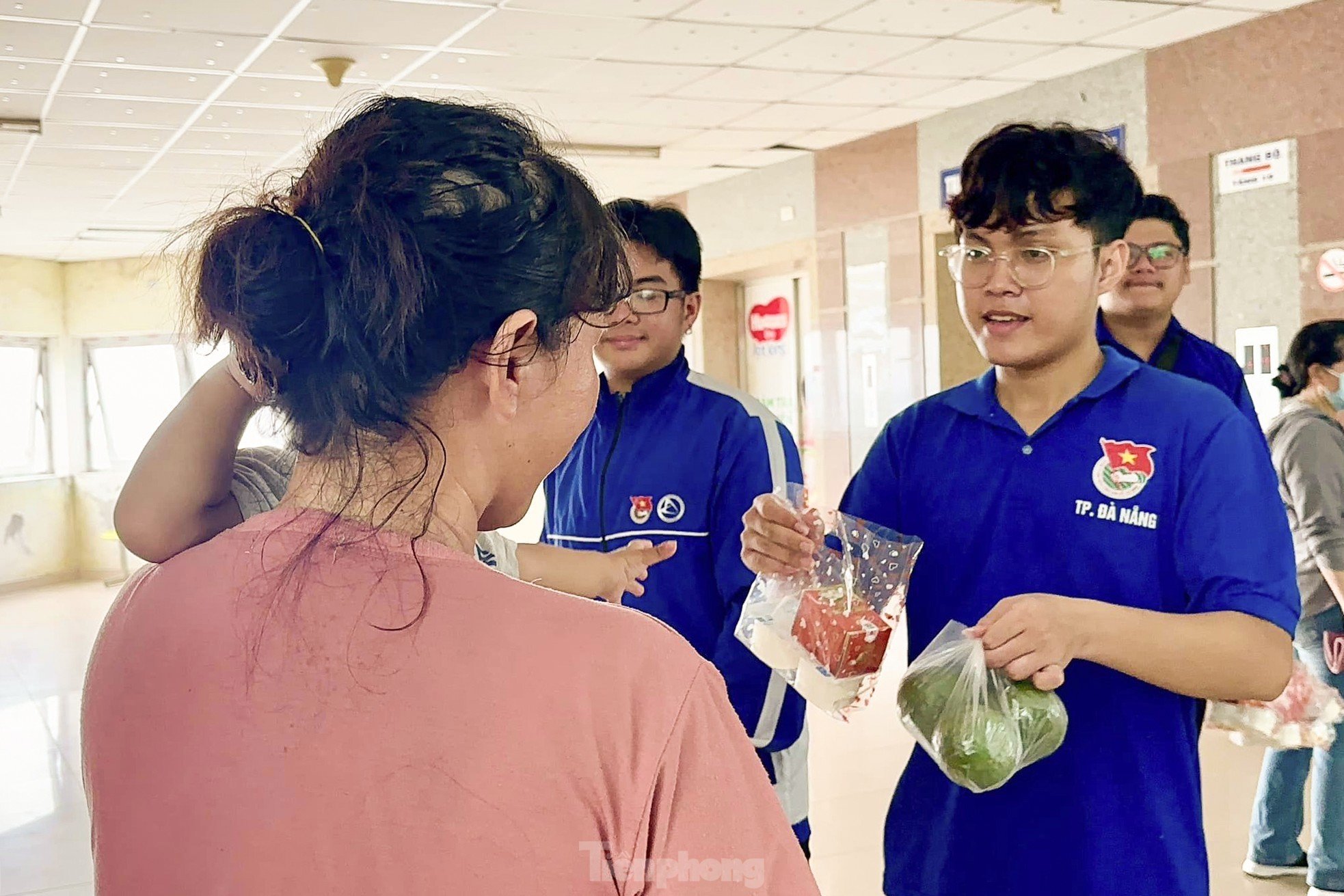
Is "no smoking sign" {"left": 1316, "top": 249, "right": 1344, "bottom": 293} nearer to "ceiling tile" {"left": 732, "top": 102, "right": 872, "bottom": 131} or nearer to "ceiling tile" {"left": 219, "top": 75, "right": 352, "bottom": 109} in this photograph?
"ceiling tile" {"left": 732, "top": 102, "right": 872, "bottom": 131}

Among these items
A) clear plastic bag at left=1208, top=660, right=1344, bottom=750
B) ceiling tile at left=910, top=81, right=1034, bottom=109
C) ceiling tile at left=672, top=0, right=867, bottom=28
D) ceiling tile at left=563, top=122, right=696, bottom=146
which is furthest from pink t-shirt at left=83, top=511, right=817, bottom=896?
ceiling tile at left=563, top=122, right=696, bottom=146

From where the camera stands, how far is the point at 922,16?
5.88m

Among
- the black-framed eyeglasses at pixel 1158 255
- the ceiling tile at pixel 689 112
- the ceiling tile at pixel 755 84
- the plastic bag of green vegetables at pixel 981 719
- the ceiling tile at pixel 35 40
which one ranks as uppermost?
the ceiling tile at pixel 689 112

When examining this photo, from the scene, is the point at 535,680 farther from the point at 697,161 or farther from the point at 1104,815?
the point at 697,161

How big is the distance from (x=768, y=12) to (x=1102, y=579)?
4.67m

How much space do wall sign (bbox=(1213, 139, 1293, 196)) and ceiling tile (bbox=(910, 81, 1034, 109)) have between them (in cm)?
147

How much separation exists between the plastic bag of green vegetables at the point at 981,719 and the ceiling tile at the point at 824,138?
768 cm

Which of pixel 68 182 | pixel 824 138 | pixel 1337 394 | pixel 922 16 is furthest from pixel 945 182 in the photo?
pixel 68 182

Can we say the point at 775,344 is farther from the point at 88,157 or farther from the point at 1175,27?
the point at 88,157

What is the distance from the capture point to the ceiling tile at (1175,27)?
5977 millimetres

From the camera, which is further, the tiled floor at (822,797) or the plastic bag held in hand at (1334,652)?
the tiled floor at (822,797)

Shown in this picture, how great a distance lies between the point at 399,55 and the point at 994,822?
554cm

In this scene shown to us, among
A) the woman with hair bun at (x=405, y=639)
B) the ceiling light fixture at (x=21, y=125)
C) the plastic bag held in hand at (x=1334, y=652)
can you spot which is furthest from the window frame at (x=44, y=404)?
the woman with hair bun at (x=405, y=639)

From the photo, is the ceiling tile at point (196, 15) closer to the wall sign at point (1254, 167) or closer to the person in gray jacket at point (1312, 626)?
the person in gray jacket at point (1312, 626)
